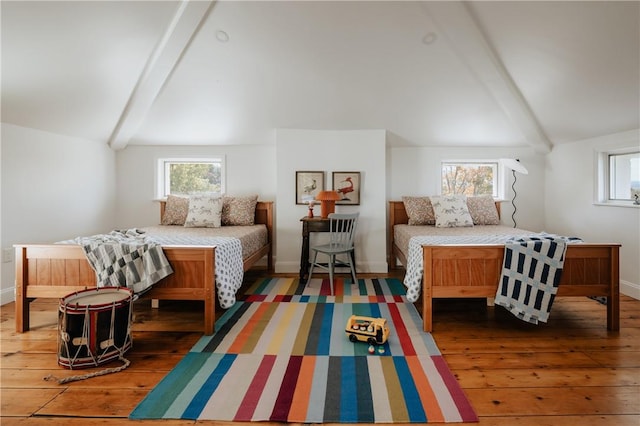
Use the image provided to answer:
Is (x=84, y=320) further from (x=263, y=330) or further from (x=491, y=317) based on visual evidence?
(x=491, y=317)

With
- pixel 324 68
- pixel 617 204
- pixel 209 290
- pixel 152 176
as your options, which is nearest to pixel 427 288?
pixel 209 290

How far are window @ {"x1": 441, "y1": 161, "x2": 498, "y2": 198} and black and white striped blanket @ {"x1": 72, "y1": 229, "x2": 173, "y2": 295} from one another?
12.6 ft

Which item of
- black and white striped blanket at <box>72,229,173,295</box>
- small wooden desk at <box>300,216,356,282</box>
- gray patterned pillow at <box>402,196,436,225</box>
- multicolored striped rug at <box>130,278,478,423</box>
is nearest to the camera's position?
multicolored striped rug at <box>130,278,478,423</box>

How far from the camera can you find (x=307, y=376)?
1941 millimetres

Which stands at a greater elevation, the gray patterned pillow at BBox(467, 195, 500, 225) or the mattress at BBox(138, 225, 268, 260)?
the gray patterned pillow at BBox(467, 195, 500, 225)

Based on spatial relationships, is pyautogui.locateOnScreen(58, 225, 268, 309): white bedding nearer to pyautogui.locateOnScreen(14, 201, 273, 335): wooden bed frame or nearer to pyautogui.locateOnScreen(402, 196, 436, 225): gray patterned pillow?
pyautogui.locateOnScreen(14, 201, 273, 335): wooden bed frame

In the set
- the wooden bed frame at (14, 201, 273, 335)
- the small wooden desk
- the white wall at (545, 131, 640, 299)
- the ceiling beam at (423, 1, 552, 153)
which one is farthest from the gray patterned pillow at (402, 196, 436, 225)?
the wooden bed frame at (14, 201, 273, 335)

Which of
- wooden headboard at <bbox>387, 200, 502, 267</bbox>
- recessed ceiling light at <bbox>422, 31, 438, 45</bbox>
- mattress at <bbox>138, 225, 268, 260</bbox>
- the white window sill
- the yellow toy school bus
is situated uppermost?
recessed ceiling light at <bbox>422, 31, 438, 45</bbox>

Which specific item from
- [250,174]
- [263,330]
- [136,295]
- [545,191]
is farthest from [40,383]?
[545,191]

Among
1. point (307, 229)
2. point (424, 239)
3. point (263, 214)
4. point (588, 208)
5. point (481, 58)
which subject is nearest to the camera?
point (424, 239)

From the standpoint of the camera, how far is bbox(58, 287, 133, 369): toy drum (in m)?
2.04

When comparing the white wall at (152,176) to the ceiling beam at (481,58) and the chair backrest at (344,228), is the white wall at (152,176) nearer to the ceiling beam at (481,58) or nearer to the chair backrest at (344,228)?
the chair backrest at (344,228)

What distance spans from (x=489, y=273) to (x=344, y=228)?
186cm

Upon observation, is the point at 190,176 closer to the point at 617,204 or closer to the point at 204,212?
the point at 204,212
